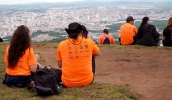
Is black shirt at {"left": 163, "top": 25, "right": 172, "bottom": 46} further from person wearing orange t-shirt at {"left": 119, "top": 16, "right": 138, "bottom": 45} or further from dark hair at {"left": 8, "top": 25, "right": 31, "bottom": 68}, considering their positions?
dark hair at {"left": 8, "top": 25, "right": 31, "bottom": 68}

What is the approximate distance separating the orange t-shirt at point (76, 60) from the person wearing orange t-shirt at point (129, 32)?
255 inches

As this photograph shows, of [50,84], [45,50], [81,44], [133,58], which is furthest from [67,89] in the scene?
[45,50]

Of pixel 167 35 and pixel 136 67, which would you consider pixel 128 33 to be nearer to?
pixel 167 35

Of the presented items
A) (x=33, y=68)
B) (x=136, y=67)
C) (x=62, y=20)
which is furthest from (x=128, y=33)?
(x=62, y=20)

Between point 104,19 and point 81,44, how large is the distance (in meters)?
54.0

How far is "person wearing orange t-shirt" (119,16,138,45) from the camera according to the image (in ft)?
41.1

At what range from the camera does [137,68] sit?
905 cm

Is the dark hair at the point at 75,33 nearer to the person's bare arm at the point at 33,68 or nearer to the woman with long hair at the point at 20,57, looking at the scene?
the woman with long hair at the point at 20,57

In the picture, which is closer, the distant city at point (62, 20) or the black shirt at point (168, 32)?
the black shirt at point (168, 32)

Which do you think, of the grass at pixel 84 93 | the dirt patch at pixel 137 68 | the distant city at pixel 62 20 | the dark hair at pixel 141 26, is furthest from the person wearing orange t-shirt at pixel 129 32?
the distant city at pixel 62 20

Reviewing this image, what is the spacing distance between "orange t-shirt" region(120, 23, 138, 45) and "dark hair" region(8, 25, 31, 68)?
705 centimetres

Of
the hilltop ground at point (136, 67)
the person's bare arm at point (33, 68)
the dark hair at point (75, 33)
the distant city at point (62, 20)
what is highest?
the dark hair at point (75, 33)

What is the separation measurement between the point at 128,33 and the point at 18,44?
719 centimetres

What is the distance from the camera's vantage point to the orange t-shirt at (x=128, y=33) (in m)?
12.5
